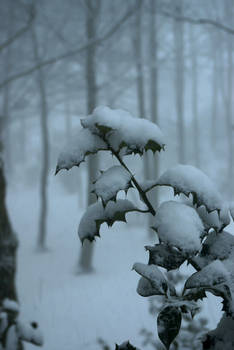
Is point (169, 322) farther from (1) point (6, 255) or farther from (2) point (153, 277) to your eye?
(1) point (6, 255)

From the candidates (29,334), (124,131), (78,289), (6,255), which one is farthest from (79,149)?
(78,289)

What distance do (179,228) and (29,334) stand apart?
935 millimetres

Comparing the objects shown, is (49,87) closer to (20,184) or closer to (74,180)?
(74,180)

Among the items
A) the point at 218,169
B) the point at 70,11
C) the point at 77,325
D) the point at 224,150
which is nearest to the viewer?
the point at 77,325

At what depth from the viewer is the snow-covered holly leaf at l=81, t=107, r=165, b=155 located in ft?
1.66

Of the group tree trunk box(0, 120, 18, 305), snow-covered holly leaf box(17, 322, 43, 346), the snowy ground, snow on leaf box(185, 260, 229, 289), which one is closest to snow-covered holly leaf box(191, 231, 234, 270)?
snow on leaf box(185, 260, 229, 289)

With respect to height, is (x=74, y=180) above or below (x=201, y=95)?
below

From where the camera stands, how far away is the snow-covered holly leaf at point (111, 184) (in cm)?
48

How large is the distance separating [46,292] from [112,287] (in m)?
0.99

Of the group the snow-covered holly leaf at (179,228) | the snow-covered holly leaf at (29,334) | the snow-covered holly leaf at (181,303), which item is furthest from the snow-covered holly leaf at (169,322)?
the snow-covered holly leaf at (29,334)

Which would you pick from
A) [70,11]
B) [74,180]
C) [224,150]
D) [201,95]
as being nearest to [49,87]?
[70,11]

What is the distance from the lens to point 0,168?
6.06 ft

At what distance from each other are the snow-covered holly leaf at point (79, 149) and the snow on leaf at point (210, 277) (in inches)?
9.7

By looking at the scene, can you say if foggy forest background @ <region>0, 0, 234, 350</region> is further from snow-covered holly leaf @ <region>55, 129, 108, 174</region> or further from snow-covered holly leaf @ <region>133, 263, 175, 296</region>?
snow-covered holly leaf @ <region>55, 129, 108, 174</region>
